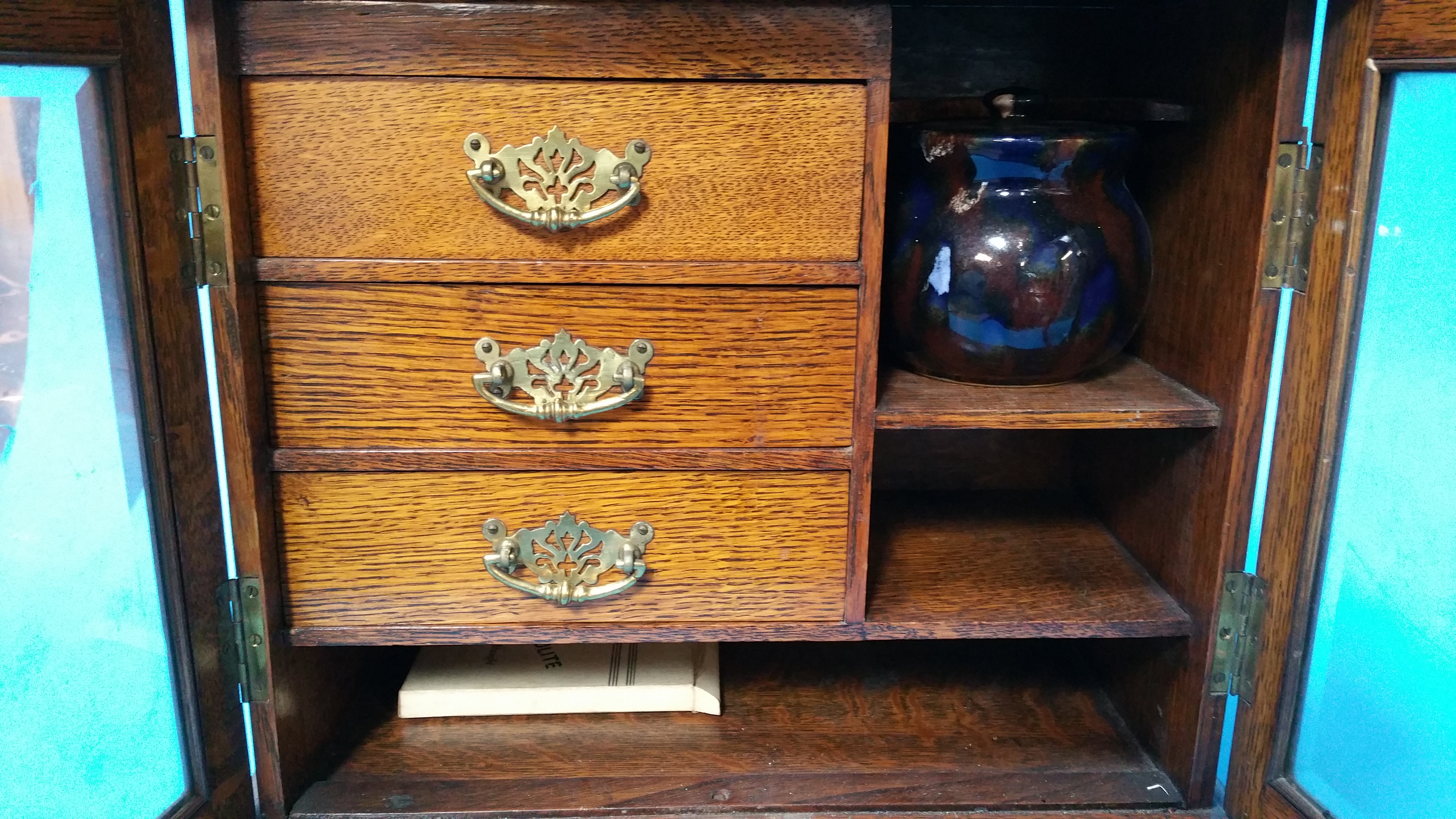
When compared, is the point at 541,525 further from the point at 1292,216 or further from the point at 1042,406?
the point at 1292,216

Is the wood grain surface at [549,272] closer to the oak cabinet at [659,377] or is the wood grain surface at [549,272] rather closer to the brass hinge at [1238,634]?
the oak cabinet at [659,377]

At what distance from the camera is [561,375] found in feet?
2.61

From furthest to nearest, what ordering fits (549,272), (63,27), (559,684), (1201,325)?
(559,684), (1201,325), (549,272), (63,27)

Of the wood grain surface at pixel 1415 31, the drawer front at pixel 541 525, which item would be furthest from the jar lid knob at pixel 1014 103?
the drawer front at pixel 541 525

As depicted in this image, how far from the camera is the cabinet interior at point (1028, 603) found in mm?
834

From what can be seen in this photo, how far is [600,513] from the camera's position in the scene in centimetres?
84

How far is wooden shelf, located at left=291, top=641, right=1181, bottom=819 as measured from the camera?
2.96 feet

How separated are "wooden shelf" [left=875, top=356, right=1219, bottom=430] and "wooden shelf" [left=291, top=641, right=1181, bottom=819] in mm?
330

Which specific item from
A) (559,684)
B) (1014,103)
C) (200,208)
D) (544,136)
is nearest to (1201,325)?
(1014,103)

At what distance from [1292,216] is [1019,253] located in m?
0.20

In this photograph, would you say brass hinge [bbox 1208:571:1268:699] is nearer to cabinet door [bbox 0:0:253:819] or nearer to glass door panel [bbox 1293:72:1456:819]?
glass door panel [bbox 1293:72:1456:819]

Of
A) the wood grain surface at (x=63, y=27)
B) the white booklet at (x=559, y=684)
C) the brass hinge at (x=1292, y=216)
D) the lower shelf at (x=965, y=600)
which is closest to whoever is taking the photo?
the wood grain surface at (x=63, y=27)

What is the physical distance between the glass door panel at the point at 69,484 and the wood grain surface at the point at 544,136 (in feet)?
0.37

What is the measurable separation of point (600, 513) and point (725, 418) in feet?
0.43
